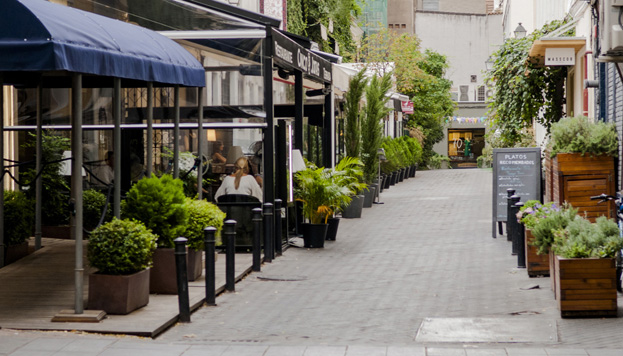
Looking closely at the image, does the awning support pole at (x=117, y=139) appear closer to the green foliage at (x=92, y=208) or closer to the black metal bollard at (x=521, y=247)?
the green foliage at (x=92, y=208)

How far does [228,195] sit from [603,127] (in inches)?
230

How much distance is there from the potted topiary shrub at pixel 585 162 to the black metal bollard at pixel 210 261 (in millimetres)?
5918

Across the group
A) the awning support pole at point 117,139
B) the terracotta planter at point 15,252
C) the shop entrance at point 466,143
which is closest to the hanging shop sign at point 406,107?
the shop entrance at point 466,143

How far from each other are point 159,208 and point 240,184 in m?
4.64

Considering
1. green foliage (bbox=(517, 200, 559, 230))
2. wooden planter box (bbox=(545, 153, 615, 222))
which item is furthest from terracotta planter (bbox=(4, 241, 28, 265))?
wooden planter box (bbox=(545, 153, 615, 222))

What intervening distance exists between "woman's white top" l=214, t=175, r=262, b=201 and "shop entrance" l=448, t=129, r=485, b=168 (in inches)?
2042

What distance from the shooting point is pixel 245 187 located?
14914 mm

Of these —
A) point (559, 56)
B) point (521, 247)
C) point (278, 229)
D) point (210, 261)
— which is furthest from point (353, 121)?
point (210, 261)

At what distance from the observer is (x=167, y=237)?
1052 cm

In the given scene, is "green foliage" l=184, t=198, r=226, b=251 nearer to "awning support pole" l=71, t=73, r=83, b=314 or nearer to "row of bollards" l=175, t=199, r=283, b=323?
"row of bollards" l=175, t=199, r=283, b=323

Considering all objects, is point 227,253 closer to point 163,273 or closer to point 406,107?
point 163,273

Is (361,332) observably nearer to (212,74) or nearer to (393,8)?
(212,74)

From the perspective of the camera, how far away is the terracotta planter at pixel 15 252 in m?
11.8

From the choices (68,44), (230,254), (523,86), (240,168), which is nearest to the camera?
(68,44)
